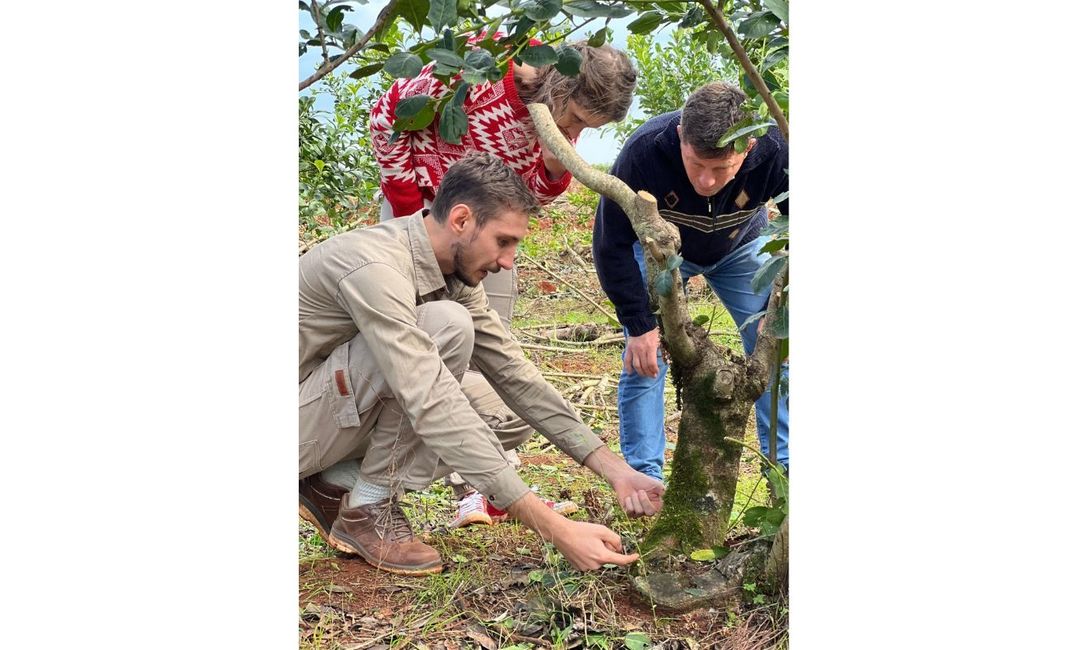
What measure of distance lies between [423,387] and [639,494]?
600 mm

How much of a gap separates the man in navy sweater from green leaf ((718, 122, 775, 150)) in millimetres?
26

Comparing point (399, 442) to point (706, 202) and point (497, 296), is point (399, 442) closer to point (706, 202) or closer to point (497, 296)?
point (497, 296)

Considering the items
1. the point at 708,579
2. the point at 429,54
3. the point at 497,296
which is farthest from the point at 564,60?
the point at 708,579

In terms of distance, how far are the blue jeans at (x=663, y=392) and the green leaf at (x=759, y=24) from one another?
1.68 feet

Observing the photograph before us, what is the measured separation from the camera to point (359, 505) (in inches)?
117

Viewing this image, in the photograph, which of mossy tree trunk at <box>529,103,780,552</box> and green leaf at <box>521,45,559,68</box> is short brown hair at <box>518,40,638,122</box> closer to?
mossy tree trunk at <box>529,103,780,552</box>

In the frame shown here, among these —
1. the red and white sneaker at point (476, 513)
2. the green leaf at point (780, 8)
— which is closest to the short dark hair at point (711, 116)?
the green leaf at point (780, 8)

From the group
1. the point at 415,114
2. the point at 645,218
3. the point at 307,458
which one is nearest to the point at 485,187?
the point at 415,114

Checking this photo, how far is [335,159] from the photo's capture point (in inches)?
116

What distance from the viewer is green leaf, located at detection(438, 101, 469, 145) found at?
8.11 ft

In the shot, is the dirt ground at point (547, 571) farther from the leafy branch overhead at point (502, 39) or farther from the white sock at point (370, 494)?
the leafy branch overhead at point (502, 39)

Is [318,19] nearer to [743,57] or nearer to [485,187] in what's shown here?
[485,187]

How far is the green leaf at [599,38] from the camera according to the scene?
263cm

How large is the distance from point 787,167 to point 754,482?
0.77 meters
